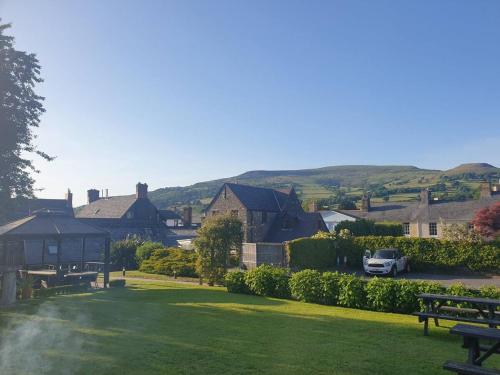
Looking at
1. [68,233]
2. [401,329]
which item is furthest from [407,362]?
[68,233]

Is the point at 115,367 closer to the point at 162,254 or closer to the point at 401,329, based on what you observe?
the point at 401,329

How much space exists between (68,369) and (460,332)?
7.28 m

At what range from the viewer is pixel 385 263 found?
86.5 feet

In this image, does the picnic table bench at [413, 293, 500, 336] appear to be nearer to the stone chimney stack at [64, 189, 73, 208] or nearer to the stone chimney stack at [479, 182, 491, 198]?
the stone chimney stack at [479, 182, 491, 198]

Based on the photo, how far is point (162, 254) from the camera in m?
36.2

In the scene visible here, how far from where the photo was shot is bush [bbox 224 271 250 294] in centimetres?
2020

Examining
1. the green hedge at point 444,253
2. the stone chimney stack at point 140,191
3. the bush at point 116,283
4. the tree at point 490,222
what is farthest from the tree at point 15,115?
the stone chimney stack at point 140,191

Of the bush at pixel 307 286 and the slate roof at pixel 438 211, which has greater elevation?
the slate roof at pixel 438 211

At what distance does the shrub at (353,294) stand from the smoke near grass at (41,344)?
→ 9391 mm

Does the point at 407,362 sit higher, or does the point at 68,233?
the point at 68,233

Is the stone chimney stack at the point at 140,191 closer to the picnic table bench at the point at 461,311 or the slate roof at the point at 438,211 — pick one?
the slate roof at the point at 438,211

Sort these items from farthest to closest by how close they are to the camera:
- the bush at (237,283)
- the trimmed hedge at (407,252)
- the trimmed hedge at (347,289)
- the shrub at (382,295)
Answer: the trimmed hedge at (407,252) → the bush at (237,283) → the shrub at (382,295) → the trimmed hedge at (347,289)

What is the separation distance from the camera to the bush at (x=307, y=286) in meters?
16.7

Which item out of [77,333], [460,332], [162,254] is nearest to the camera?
[460,332]
